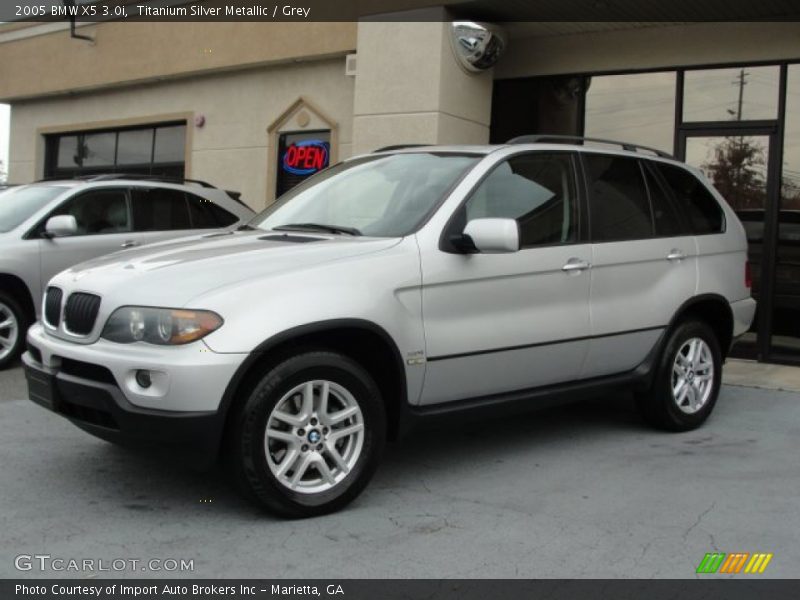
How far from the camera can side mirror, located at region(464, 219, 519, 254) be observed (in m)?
4.29

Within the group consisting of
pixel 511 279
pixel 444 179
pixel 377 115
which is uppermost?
pixel 377 115

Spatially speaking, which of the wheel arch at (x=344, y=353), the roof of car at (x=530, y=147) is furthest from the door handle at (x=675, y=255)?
the wheel arch at (x=344, y=353)

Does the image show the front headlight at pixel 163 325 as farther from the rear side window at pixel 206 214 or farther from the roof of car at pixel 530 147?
the rear side window at pixel 206 214

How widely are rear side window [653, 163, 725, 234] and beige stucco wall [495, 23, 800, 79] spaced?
11.4ft

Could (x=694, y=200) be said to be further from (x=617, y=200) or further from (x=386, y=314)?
(x=386, y=314)

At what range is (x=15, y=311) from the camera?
7.49m

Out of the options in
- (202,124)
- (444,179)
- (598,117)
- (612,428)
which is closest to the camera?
(444,179)

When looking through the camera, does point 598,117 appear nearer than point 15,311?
No

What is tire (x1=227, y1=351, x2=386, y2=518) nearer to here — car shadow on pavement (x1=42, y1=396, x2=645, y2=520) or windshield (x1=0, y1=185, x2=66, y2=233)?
car shadow on pavement (x1=42, y1=396, x2=645, y2=520)

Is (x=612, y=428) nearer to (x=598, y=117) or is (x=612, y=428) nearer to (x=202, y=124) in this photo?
(x=598, y=117)

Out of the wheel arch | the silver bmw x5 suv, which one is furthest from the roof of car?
the wheel arch

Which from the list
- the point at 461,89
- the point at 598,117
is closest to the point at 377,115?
the point at 461,89

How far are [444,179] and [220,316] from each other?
163 cm
